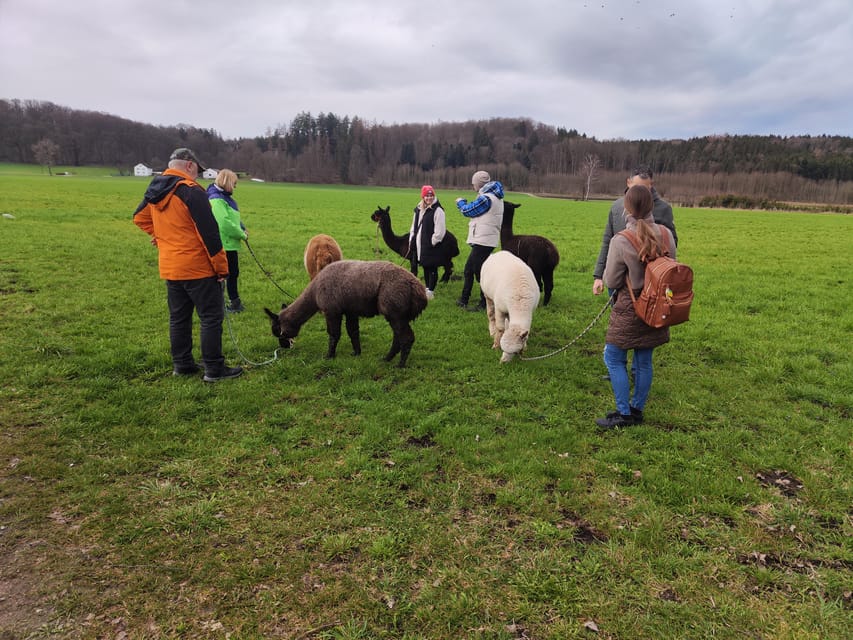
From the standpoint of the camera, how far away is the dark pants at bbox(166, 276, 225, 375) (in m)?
5.35

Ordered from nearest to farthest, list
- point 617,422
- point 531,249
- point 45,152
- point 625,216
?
point 617,422, point 625,216, point 531,249, point 45,152

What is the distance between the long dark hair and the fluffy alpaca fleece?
2.26 metres

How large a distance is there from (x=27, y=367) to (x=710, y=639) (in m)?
7.46

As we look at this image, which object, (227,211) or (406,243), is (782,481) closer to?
(406,243)

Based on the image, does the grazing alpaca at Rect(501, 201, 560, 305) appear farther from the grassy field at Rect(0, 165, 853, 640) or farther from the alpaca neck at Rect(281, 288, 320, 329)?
the alpaca neck at Rect(281, 288, 320, 329)

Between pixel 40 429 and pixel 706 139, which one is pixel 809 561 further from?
pixel 706 139

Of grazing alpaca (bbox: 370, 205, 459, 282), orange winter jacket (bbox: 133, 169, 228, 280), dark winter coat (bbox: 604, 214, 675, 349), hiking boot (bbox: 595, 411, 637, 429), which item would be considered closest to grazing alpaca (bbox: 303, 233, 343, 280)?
grazing alpaca (bbox: 370, 205, 459, 282)

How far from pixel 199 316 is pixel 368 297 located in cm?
209

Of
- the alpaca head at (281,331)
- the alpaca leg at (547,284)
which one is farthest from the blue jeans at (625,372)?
the alpaca leg at (547,284)

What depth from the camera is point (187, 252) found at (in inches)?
202

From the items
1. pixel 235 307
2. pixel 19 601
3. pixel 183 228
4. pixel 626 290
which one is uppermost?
pixel 183 228

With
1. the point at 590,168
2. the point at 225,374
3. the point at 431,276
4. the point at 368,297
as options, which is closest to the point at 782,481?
the point at 368,297

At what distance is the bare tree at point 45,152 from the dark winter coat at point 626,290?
11896cm

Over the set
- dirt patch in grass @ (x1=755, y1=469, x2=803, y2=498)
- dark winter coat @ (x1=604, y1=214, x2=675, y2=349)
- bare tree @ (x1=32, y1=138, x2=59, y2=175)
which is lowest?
dirt patch in grass @ (x1=755, y1=469, x2=803, y2=498)
